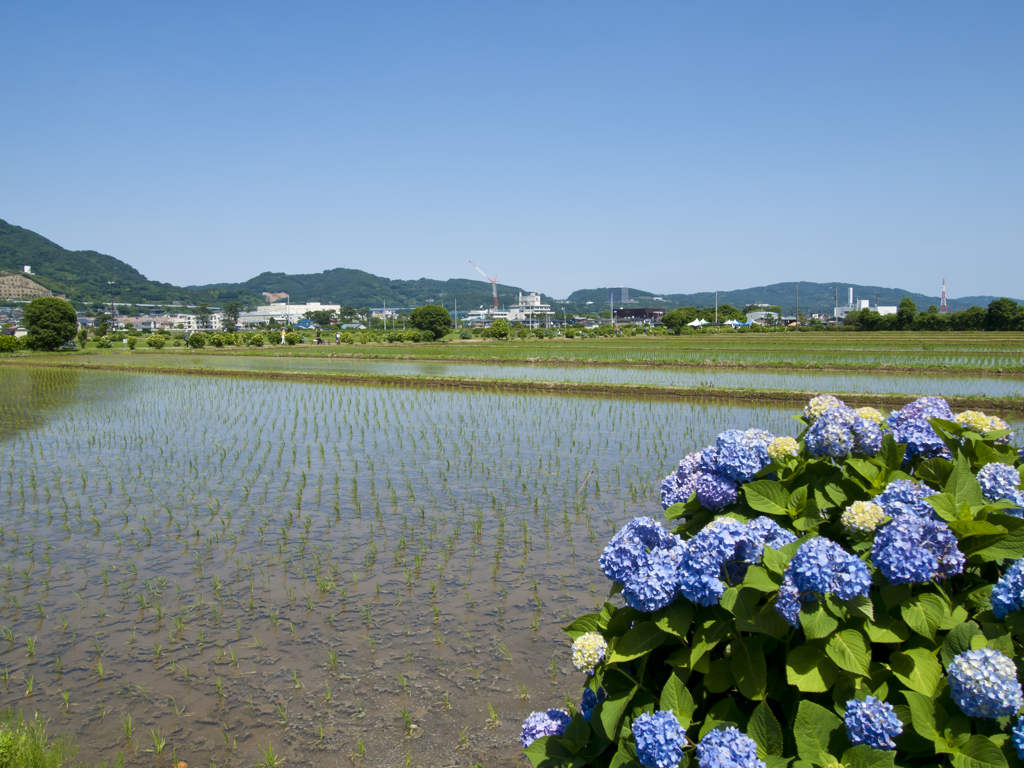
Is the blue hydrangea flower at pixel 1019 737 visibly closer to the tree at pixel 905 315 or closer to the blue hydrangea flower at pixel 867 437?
the blue hydrangea flower at pixel 867 437

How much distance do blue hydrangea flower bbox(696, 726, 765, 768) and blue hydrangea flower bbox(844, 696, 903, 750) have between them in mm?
235

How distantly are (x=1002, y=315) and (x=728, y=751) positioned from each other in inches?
2327

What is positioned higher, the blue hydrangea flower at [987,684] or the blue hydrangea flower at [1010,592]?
the blue hydrangea flower at [1010,592]

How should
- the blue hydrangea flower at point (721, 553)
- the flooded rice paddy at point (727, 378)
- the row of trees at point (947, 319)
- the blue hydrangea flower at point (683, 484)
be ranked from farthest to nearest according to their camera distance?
the row of trees at point (947, 319) < the flooded rice paddy at point (727, 378) < the blue hydrangea flower at point (683, 484) < the blue hydrangea flower at point (721, 553)

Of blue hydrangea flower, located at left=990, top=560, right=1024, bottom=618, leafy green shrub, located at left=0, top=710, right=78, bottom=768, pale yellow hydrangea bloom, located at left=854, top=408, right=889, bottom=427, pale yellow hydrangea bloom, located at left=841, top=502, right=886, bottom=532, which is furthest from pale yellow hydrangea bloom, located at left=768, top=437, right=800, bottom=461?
leafy green shrub, located at left=0, top=710, right=78, bottom=768

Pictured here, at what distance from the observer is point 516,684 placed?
13.1 feet

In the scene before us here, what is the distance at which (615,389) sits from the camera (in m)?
18.3

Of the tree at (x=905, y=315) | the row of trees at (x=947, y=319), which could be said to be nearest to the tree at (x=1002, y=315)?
the row of trees at (x=947, y=319)

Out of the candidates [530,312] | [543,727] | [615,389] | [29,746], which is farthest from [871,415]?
[530,312]

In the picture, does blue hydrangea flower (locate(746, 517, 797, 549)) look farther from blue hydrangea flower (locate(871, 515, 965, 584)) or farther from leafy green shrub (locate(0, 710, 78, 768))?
leafy green shrub (locate(0, 710, 78, 768))

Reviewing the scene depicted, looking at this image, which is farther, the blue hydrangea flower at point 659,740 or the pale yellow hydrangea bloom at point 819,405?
the pale yellow hydrangea bloom at point 819,405

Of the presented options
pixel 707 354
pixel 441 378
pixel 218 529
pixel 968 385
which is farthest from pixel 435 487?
pixel 707 354

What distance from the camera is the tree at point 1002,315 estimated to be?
4712cm

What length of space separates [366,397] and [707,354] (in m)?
16.6
